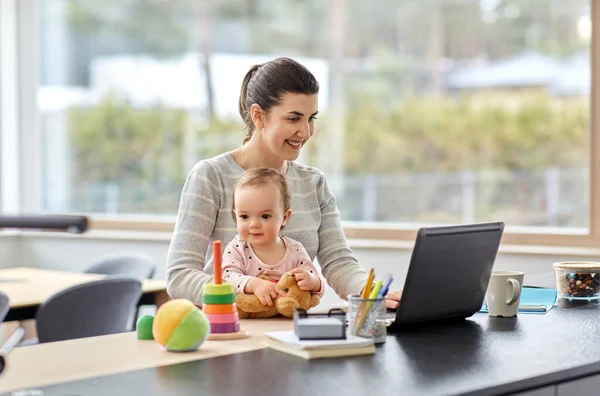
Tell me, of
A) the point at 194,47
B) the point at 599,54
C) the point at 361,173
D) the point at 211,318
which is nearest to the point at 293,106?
the point at 211,318

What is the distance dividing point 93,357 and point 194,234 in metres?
0.60

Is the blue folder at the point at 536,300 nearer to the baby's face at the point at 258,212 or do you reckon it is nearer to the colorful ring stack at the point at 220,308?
the baby's face at the point at 258,212

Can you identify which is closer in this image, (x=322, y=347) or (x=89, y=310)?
(x=322, y=347)

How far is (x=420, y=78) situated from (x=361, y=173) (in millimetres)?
605

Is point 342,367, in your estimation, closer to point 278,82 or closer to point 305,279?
point 305,279

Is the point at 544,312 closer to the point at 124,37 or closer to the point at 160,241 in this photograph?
the point at 160,241

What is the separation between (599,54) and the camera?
4.32m

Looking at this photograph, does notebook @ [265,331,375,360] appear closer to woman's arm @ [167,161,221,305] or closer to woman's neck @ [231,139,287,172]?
Answer: woman's arm @ [167,161,221,305]

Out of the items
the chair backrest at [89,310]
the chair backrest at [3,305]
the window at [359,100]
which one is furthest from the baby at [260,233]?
the window at [359,100]

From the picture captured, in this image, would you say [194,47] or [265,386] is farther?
[194,47]

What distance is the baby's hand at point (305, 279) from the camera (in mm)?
1942

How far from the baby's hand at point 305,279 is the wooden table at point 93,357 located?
0.50 ft

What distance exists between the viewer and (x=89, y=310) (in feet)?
11.0

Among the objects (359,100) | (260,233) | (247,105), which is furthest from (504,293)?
(359,100)
